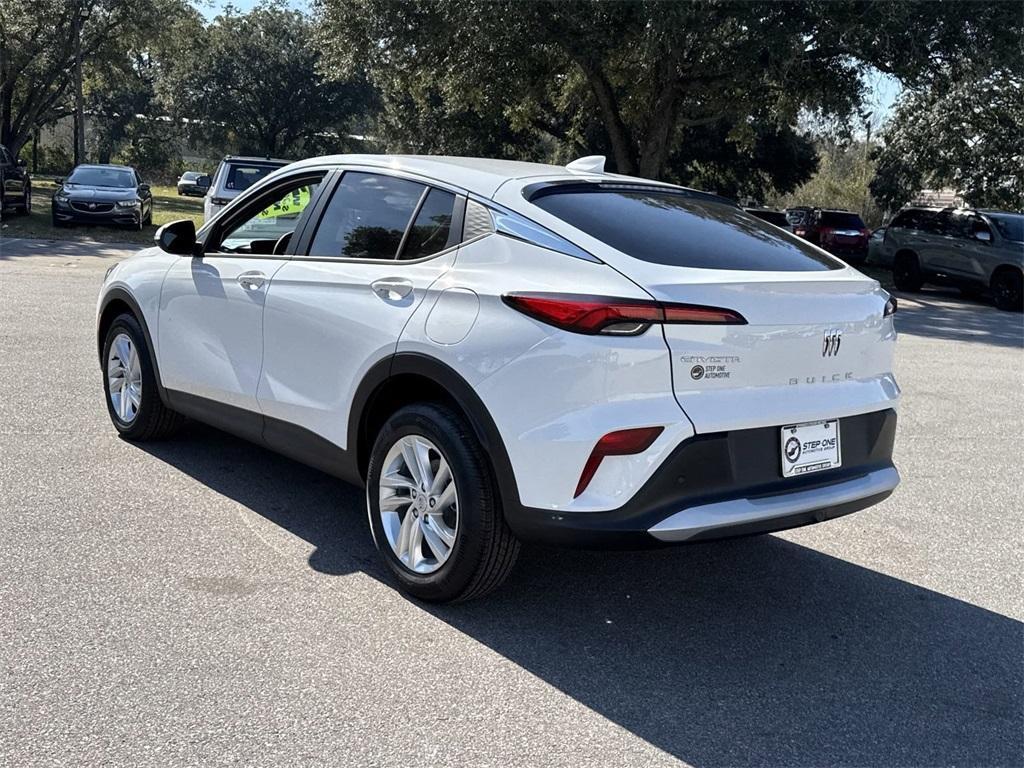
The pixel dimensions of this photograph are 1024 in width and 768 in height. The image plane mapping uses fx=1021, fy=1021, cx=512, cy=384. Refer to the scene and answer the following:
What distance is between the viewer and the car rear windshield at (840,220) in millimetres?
29812

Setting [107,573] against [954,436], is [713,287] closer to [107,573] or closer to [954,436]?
[107,573]

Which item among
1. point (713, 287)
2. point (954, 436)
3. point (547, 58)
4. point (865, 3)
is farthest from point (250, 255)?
point (547, 58)

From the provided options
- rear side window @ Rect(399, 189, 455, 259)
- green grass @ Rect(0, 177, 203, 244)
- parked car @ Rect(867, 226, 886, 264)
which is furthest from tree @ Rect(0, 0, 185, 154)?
rear side window @ Rect(399, 189, 455, 259)

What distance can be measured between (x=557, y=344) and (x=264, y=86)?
5324 cm

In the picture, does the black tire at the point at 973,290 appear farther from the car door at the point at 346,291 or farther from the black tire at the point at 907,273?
the car door at the point at 346,291

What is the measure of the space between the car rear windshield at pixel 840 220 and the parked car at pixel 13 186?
21.4 m

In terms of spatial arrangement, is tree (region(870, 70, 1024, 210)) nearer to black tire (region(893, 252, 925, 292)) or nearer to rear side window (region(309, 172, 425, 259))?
black tire (region(893, 252, 925, 292))

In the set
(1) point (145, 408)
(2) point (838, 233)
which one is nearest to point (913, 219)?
(2) point (838, 233)

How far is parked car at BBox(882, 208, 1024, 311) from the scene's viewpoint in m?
19.4

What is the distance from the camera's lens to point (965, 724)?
3236mm

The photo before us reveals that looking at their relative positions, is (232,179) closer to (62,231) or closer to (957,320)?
(62,231)

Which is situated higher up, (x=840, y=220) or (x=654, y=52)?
(x=654, y=52)

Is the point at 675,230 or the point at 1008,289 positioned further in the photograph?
the point at 1008,289

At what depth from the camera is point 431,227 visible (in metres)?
4.12
